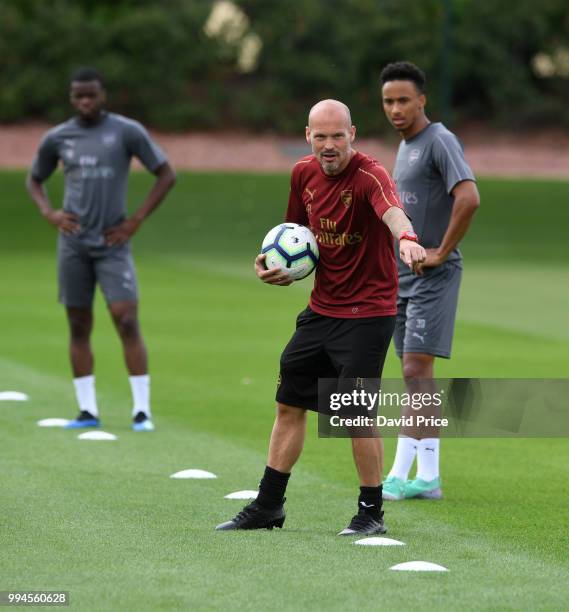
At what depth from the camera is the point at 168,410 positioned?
1192 centimetres

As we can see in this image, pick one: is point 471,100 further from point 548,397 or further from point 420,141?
point 420,141

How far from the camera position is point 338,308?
23.9 ft

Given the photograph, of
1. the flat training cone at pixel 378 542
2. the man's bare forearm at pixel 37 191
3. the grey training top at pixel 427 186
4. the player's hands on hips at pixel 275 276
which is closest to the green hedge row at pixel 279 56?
the man's bare forearm at pixel 37 191

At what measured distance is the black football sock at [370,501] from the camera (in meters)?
7.21

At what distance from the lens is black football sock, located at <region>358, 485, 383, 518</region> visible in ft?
23.6

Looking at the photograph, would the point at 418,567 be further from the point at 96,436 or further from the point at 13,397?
the point at 13,397

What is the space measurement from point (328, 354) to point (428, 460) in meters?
1.58

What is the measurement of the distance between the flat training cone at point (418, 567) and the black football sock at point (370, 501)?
771 mm

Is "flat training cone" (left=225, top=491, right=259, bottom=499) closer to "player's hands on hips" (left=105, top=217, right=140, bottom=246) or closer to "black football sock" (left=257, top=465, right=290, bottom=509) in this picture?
"black football sock" (left=257, top=465, right=290, bottom=509)

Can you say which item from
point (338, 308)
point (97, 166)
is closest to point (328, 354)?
point (338, 308)

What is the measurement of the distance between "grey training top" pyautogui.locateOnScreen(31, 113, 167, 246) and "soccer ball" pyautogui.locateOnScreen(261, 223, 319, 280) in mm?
3959

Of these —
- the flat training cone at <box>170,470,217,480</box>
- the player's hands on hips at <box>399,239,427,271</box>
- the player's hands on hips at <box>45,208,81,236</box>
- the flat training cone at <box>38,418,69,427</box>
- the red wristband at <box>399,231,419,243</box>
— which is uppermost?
the player's hands on hips at <box>45,208,81,236</box>

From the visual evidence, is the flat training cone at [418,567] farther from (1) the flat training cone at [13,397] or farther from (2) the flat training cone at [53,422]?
(1) the flat training cone at [13,397]

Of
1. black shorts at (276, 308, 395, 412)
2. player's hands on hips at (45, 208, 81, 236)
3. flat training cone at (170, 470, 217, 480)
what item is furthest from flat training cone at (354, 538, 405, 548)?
player's hands on hips at (45, 208, 81, 236)
